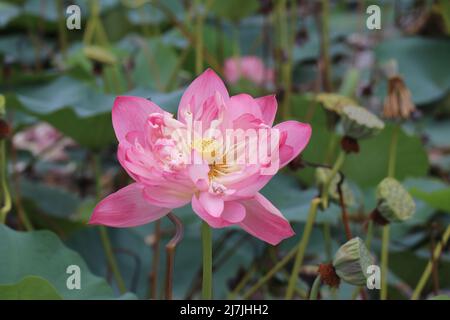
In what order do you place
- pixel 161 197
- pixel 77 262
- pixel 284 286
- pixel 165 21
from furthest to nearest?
pixel 165 21, pixel 284 286, pixel 77 262, pixel 161 197

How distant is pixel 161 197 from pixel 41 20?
3.86 feet

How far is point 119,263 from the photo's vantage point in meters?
0.90

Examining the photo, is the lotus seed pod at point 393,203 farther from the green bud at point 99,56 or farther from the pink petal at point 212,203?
the green bud at point 99,56

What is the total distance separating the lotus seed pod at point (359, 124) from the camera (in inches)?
25.1

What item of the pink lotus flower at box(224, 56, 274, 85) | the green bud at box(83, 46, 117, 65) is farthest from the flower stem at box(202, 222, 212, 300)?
the pink lotus flower at box(224, 56, 274, 85)

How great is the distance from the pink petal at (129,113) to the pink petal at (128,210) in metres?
0.04

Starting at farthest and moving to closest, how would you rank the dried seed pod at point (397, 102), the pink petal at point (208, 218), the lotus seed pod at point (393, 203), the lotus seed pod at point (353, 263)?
1. the dried seed pod at point (397, 102)
2. the lotus seed pod at point (393, 203)
3. the lotus seed pod at point (353, 263)
4. the pink petal at point (208, 218)

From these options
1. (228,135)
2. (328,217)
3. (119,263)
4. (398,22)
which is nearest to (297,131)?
(228,135)

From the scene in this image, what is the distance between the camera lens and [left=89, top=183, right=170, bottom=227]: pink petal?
447mm

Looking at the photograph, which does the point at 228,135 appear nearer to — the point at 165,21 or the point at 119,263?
the point at 119,263

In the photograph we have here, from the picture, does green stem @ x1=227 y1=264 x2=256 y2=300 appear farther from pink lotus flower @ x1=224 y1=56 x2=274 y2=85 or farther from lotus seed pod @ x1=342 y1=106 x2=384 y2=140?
pink lotus flower @ x1=224 y1=56 x2=274 y2=85

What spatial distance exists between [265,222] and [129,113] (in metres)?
0.11

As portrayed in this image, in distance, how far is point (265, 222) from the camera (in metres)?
0.45

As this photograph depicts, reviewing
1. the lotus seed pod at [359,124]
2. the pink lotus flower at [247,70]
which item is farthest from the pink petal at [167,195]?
the pink lotus flower at [247,70]
